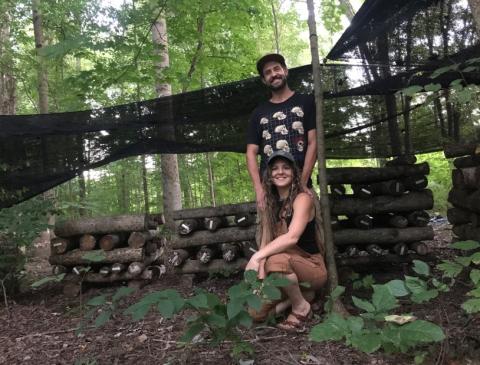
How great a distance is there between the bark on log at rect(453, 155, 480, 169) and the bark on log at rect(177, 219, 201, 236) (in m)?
3.18

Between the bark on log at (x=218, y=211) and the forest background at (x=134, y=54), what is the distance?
4.43 ft

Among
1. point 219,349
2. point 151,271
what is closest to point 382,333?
point 219,349

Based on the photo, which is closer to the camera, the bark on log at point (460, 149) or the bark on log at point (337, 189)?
the bark on log at point (460, 149)

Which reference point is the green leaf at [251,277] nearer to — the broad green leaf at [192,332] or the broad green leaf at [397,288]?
the broad green leaf at [192,332]

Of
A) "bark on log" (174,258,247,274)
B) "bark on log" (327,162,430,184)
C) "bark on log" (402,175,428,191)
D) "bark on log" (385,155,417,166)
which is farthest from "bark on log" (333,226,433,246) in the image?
"bark on log" (174,258,247,274)

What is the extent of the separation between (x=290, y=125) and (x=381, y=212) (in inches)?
73.8

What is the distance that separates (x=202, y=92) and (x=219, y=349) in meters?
2.70

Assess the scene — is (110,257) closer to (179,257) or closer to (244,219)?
(179,257)

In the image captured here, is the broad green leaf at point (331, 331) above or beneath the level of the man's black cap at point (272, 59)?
beneath

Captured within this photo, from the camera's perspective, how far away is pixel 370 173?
15.2 feet

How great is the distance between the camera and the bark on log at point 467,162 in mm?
4414

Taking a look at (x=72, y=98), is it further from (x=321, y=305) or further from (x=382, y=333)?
(x=382, y=333)

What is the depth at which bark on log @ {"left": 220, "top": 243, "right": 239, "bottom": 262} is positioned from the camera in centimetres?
460

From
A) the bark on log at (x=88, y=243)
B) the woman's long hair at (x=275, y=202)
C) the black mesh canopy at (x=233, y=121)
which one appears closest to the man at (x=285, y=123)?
the woman's long hair at (x=275, y=202)
